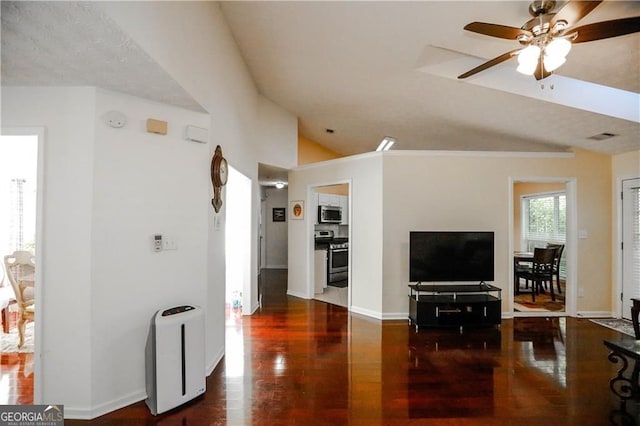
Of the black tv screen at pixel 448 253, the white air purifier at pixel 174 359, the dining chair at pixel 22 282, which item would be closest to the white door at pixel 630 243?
the black tv screen at pixel 448 253

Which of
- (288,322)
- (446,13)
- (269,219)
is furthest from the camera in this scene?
(269,219)

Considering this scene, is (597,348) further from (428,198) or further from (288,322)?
(288,322)

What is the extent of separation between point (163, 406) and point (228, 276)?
292cm

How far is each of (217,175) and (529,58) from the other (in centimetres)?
266

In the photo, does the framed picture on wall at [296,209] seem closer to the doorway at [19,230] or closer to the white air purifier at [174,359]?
the white air purifier at [174,359]

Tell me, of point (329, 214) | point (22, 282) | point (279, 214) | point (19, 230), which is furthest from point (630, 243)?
point (19, 230)

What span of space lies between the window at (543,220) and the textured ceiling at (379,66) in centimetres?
230

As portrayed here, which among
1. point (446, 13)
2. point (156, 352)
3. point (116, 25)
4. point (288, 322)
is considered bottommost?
point (288, 322)

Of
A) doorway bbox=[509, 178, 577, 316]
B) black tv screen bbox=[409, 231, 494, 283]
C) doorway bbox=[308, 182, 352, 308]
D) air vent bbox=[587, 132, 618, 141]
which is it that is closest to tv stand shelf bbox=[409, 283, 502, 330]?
black tv screen bbox=[409, 231, 494, 283]

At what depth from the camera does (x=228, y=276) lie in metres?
5.14

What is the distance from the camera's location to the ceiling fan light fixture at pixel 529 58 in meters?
2.07

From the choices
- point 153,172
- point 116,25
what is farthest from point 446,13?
point 153,172

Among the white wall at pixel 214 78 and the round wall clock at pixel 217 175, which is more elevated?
the white wall at pixel 214 78

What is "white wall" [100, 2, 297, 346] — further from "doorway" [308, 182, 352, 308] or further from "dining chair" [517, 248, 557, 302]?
"dining chair" [517, 248, 557, 302]
